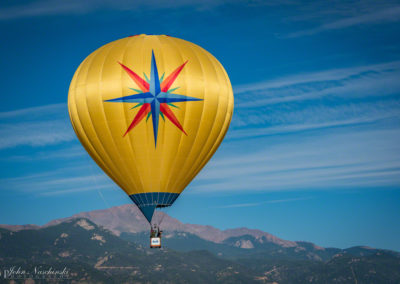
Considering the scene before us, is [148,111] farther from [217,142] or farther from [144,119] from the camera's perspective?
[217,142]

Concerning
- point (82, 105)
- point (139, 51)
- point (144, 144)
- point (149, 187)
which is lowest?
point (149, 187)

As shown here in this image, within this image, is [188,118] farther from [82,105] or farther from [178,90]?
[82,105]

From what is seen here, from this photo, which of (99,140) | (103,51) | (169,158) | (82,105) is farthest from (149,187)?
(103,51)

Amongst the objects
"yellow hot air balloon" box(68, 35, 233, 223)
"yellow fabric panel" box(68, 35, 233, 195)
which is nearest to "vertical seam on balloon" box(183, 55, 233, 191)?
"yellow fabric panel" box(68, 35, 233, 195)

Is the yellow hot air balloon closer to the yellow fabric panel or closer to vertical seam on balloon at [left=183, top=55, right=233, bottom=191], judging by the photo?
the yellow fabric panel

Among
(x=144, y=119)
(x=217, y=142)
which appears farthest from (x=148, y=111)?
(x=217, y=142)

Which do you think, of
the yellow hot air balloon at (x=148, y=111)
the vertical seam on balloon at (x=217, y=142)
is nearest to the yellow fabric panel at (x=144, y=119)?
the yellow hot air balloon at (x=148, y=111)

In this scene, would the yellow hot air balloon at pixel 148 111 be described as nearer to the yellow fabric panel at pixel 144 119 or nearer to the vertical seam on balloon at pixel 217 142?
the yellow fabric panel at pixel 144 119
